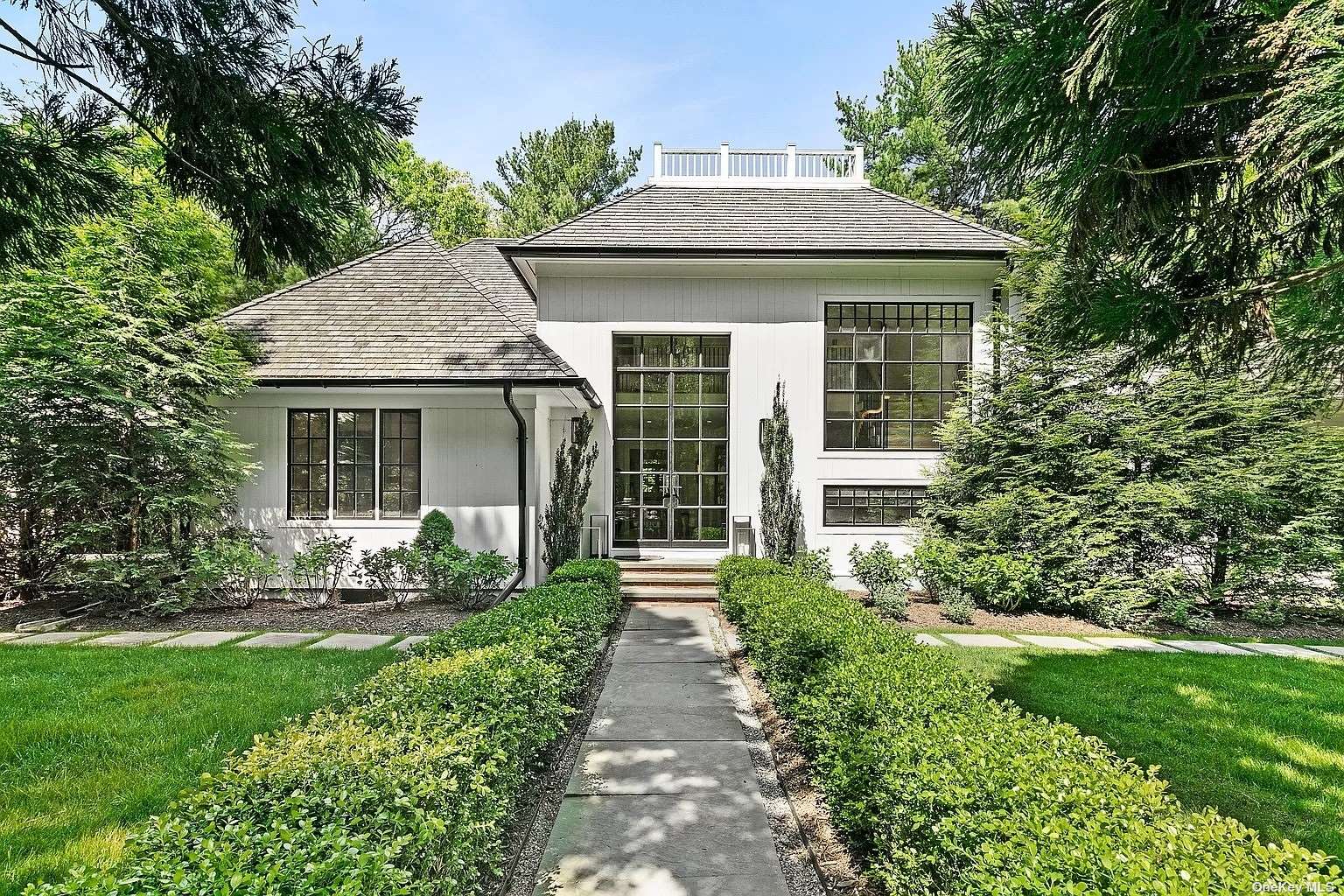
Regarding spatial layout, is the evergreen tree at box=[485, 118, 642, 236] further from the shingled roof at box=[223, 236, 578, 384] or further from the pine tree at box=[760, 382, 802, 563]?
the pine tree at box=[760, 382, 802, 563]

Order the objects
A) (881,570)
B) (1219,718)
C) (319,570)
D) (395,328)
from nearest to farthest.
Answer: (1219,718) → (319,570) → (881,570) → (395,328)

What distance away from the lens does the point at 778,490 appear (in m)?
9.34

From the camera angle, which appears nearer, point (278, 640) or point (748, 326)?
point (278, 640)

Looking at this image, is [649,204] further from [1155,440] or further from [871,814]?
[871,814]

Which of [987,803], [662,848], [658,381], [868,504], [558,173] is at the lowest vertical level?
[662,848]

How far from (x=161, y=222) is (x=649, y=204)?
23.5 ft

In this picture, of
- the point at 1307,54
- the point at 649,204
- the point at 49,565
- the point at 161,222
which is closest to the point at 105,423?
the point at 49,565

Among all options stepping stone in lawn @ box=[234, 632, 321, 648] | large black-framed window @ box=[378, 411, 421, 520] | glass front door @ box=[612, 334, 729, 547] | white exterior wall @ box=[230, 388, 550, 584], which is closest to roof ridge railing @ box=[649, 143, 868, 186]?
glass front door @ box=[612, 334, 729, 547]

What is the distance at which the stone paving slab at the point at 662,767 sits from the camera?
11.7 feet

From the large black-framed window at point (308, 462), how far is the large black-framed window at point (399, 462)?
32.0 inches

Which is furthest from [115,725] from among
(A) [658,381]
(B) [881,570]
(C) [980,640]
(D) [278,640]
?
(B) [881,570]

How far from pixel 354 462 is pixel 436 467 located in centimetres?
121

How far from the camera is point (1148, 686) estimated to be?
535 centimetres

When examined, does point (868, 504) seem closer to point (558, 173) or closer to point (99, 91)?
point (99, 91)
